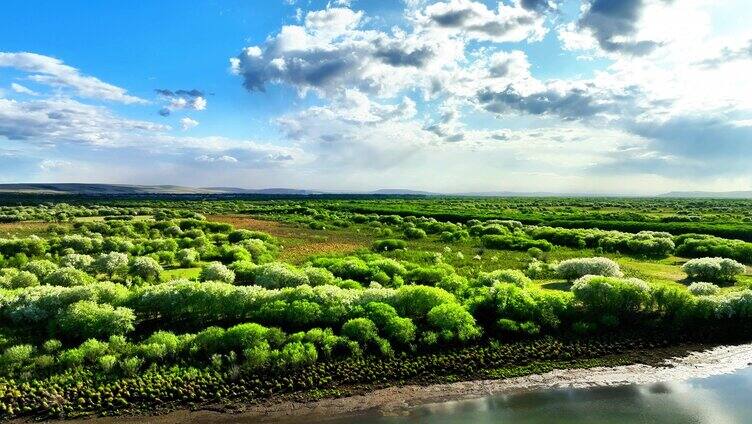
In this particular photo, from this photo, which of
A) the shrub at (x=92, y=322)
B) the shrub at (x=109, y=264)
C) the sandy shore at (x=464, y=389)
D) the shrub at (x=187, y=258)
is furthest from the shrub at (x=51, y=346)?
the shrub at (x=187, y=258)

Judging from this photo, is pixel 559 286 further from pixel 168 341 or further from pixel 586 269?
pixel 168 341

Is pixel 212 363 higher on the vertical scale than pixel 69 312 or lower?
lower

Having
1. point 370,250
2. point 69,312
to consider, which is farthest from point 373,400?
point 370,250

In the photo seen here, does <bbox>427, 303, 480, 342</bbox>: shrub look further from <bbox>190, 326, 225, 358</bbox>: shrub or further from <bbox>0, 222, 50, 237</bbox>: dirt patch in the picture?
<bbox>0, 222, 50, 237</bbox>: dirt patch

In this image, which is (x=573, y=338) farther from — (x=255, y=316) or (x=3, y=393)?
(x=3, y=393)

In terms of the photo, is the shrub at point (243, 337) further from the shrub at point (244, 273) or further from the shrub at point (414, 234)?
the shrub at point (414, 234)
